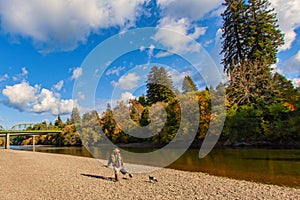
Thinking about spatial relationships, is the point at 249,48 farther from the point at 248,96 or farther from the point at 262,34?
the point at 248,96

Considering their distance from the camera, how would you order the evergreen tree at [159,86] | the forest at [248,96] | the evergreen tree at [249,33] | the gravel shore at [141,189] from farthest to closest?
the evergreen tree at [159,86], the evergreen tree at [249,33], the forest at [248,96], the gravel shore at [141,189]

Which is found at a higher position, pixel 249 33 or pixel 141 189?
pixel 249 33

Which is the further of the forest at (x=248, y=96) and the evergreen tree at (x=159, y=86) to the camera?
the evergreen tree at (x=159, y=86)

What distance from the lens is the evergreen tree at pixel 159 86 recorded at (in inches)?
2569

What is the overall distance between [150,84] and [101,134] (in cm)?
2089

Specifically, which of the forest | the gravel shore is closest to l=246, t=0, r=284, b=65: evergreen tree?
the forest

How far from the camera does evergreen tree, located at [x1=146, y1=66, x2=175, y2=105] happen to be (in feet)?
214

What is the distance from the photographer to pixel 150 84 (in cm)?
6981

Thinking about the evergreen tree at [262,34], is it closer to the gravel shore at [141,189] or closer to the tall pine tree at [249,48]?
the tall pine tree at [249,48]

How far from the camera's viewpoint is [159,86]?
223 feet

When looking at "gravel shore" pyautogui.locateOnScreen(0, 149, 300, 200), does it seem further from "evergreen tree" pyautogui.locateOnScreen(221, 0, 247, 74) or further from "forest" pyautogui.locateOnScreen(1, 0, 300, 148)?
"evergreen tree" pyautogui.locateOnScreen(221, 0, 247, 74)

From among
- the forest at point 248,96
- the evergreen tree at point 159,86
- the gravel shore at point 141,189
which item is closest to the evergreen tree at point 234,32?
the forest at point 248,96

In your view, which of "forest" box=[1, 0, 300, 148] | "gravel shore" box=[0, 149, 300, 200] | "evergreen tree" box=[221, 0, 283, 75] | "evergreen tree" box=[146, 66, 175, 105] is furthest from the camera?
"evergreen tree" box=[146, 66, 175, 105]

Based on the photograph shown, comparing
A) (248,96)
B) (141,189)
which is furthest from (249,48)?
(141,189)
